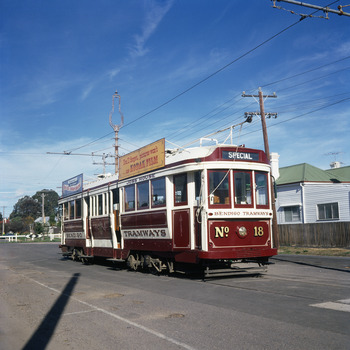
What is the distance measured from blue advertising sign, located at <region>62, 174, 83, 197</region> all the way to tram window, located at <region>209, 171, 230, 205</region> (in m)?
9.82

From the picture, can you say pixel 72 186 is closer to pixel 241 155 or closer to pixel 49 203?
pixel 241 155

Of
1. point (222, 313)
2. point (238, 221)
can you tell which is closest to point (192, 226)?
point (238, 221)

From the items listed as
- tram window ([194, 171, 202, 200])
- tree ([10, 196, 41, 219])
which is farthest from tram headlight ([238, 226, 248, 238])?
tree ([10, 196, 41, 219])

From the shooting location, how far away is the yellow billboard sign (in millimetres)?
13320

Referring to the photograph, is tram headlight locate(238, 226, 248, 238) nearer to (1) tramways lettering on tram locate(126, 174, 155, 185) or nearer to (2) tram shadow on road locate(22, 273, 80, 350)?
(1) tramways lettering on tram locate(126, 174, 155, 185)

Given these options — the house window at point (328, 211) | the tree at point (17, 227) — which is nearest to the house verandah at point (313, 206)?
the house window at point (328, 211)

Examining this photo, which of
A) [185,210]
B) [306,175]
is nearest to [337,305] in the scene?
[185,210]

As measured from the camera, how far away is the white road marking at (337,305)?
7.62 meters

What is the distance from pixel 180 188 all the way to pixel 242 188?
1.82 m

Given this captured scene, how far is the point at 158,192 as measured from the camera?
1323 centimetres

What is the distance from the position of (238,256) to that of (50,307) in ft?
17.2

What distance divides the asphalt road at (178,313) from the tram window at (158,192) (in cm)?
235

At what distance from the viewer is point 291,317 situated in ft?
22.8

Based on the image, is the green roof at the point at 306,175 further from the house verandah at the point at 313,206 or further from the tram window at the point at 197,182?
the tram window at the point at 197,182
